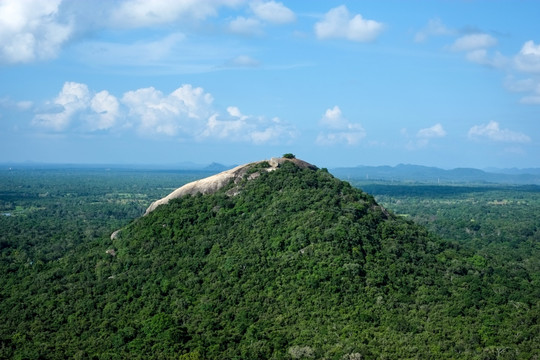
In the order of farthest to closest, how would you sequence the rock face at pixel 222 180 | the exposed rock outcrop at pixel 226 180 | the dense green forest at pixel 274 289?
the rock face at pixel 222 180 < the exposed rock outcrop at pixel 226 180 < the dense green forest at pixel 274 289

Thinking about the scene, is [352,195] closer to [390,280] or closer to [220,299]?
[390,280]

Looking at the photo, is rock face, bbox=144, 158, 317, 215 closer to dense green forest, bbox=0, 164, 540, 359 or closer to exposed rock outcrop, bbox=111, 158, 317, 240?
exposed rock outcrop, bbox=111, 158, 317, 240

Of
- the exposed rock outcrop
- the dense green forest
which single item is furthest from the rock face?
the dense green forest

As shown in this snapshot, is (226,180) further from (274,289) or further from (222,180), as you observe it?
(274,289)

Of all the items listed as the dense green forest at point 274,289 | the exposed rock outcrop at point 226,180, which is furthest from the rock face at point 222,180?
the dense green forest at point 274,289

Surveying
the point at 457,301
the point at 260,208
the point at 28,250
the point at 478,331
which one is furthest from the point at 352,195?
the point at 28,250

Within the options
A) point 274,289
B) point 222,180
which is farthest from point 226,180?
point 274,289

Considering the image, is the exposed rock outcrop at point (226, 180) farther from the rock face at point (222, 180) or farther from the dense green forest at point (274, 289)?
the dense green forest at point (274, 289)

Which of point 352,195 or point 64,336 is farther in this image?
point 352,195
